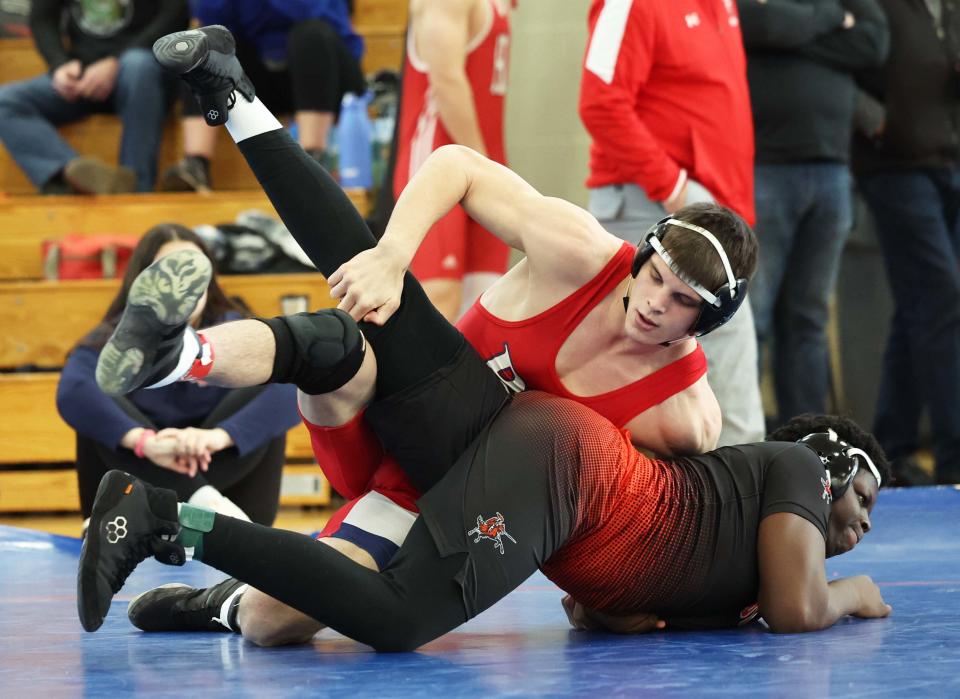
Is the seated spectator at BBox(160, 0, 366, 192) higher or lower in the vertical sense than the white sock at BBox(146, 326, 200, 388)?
higher

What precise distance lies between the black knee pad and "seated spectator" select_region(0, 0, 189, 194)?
3.61 m

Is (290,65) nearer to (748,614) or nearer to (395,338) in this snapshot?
(395,338)

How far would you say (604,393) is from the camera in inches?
98.7

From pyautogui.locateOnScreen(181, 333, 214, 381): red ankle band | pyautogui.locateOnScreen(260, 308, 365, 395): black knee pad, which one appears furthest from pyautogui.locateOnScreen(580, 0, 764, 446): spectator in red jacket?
pyautogui.locateOnScreen(181, 333, 214, 381): red ankle band

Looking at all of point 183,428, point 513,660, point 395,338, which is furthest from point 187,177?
point 513,660

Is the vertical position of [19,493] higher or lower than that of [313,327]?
lower

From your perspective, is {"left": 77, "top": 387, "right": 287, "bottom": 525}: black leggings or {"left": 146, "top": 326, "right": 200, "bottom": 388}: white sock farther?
{"left": 77, "top": 387, "right": 287, "bottom": 525}: black leggings

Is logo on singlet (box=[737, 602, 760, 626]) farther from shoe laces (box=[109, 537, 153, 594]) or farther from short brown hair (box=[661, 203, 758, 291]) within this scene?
shoe laces (box=[109, 537, 153, 594])

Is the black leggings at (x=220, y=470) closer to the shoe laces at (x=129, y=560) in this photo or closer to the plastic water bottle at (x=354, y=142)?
the shoe laces at (x=129, y=560)

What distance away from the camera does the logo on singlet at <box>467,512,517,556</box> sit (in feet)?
7.27

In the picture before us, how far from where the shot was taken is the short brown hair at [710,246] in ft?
7.61

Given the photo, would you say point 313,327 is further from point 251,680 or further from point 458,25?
point 458,25

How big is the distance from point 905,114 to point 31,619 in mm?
3776

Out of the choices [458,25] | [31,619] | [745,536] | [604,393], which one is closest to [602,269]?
[604,393]
